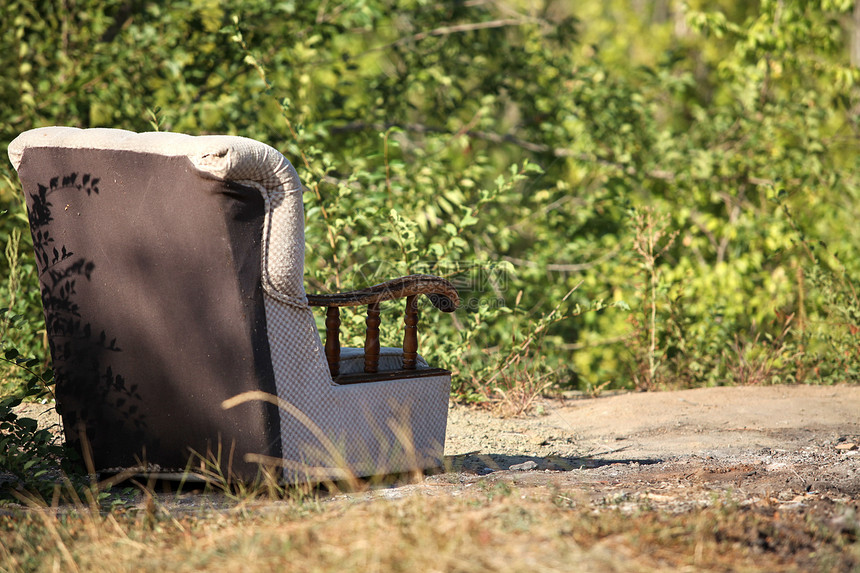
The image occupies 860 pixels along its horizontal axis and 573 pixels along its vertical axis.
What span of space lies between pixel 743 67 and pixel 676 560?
7769 mm

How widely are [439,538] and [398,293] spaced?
130 cm

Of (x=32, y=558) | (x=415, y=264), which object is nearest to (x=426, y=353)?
(x=415, y=264)

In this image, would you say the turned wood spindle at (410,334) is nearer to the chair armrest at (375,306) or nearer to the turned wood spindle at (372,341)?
the chair armrest at (375,306)

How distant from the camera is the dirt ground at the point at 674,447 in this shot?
2779 mm

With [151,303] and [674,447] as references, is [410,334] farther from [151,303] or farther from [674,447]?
[674,447]

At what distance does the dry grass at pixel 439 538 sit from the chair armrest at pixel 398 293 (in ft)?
2.60

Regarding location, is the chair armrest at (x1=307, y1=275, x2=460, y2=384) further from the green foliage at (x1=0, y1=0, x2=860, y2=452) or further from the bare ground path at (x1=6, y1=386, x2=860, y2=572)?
the green foliage at (x1=0, y1=0, x2=860, y2=452)

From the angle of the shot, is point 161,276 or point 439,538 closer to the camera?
point 439,538

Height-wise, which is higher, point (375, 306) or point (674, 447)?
point (375, 306)

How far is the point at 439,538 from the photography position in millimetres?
1938

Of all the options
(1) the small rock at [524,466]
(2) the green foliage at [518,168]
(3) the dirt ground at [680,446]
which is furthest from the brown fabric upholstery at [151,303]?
(2) the green foliage at [518,168]

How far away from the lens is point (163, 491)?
10.1 feet

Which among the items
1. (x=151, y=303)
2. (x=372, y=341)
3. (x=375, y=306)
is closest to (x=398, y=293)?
(x=375, y=306)

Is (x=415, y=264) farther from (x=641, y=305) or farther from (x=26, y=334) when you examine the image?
(x=26, y=334)
